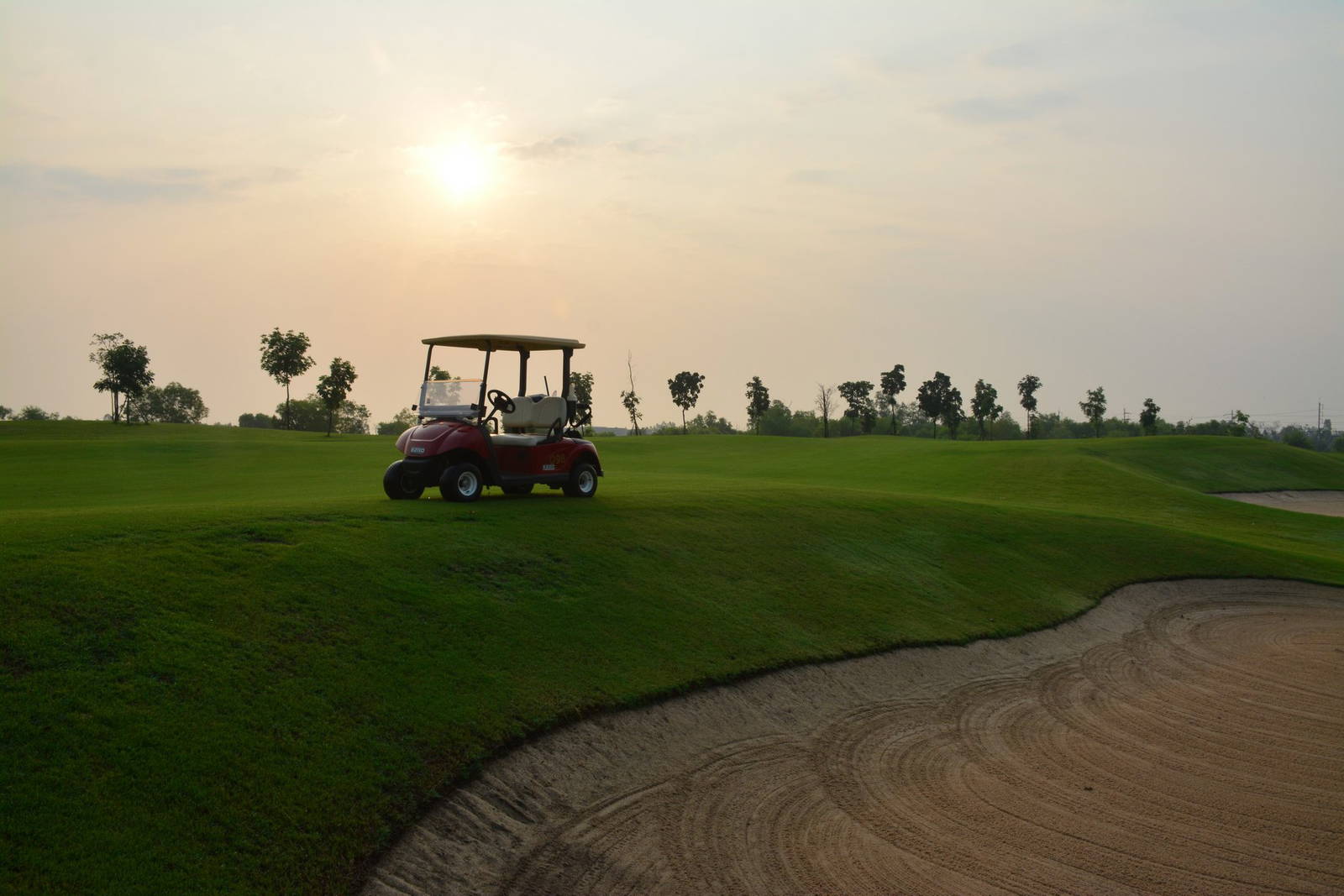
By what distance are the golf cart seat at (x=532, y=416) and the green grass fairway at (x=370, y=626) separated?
1611 millimetres

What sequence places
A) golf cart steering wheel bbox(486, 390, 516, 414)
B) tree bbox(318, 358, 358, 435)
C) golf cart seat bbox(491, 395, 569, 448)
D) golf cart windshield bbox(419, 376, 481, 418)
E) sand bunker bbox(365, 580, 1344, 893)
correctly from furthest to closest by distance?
tree bbox(318, 358, 358, 435) < golf cart seat bbox(491, 395, 569, 448) < golf cart steering wheel bbox(486, 390, 516, 414) < golf cart windshield bbox(419, 376, 481, 418) < sand bunker bbox(365, 580, 1344, 893)

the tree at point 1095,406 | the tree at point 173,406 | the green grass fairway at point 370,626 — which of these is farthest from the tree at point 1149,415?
the tree at point 173,406

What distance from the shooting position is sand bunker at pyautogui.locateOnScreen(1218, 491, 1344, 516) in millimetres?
62031

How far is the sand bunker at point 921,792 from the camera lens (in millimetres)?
10500

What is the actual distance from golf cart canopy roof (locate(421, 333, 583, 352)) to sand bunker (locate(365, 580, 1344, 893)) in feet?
30.4

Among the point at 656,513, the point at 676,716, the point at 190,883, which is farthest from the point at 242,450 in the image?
the point at 190,883

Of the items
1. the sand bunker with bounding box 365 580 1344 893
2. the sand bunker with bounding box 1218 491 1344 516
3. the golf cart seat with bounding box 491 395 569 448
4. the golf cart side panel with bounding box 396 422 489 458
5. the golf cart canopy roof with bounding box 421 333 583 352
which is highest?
the golf cart canopy roof with bounding box 421 333 583 352

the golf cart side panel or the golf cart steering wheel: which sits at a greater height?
the golf cart steering wheel

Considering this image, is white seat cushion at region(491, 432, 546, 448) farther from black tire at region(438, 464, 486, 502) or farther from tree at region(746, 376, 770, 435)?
tree at region(746, 376, 770, 435)

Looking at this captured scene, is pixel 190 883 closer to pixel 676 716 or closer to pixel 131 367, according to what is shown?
pixel 676 716

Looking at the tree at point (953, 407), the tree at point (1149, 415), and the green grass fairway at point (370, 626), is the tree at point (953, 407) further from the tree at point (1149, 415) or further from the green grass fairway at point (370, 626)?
the green grass fairway at point (370, 626)

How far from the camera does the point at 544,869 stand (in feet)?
32.9

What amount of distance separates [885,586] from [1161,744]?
772 centimetres

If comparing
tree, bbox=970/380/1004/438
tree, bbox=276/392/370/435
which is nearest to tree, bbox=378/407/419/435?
tree, bbox=276/392/370/435
